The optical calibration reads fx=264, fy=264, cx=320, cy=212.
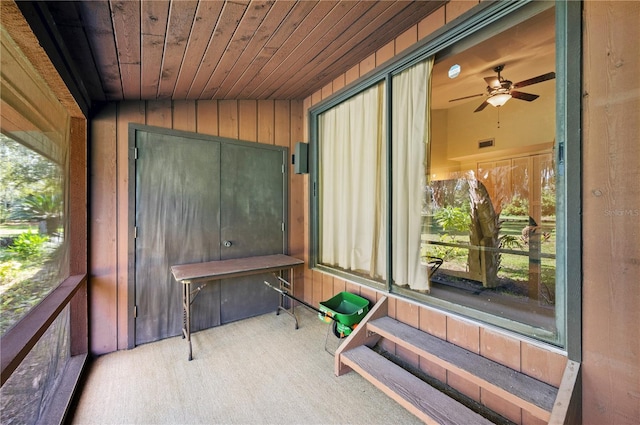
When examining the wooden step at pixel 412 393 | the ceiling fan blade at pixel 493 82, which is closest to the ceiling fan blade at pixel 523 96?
the ceiling fan blade at pixel 493 82

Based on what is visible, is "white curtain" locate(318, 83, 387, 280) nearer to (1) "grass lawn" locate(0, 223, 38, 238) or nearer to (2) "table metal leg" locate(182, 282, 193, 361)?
(2) "table metal leg" locate(182, 282, 193, 361)

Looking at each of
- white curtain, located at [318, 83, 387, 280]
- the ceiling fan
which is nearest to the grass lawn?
white curtain, located at [318, 83, 387, 280]

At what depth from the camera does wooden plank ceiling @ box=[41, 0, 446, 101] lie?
136cm

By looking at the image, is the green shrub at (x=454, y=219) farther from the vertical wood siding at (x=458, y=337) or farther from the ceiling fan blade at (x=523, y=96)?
the ceiling fan blade at (x=523, y=96)

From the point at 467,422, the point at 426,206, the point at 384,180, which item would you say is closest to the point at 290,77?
the point at 384,180

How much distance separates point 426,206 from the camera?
6.84ft

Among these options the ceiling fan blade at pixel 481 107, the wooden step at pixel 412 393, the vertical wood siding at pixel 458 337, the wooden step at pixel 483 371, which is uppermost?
the ceiling fan blade at pixel 481 107

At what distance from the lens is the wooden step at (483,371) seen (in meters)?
1.24

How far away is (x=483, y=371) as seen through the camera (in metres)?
1.45

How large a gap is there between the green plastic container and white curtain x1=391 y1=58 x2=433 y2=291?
0.41 meters

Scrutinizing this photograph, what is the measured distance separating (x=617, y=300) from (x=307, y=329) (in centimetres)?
227

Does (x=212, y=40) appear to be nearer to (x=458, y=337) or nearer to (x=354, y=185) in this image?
(x=354, y=185)

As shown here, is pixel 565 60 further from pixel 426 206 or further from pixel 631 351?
pixel 631 351

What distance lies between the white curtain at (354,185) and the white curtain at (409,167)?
167mm
